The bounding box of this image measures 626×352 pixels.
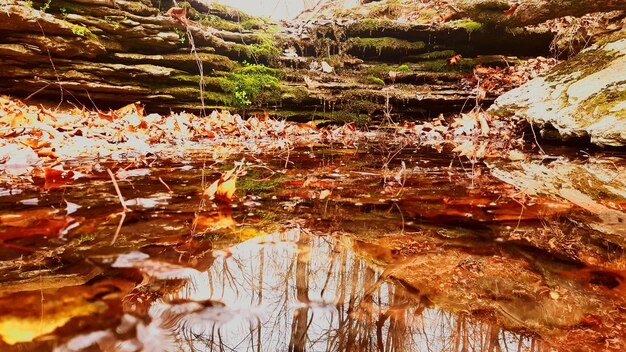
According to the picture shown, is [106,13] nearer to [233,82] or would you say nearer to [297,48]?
[233,82]

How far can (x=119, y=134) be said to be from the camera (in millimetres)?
3635

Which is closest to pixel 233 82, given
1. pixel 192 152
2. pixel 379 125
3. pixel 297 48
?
pixel 297 48

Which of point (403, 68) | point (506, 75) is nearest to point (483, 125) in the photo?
point (506, 75)


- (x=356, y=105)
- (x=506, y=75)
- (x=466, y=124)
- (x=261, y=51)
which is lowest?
(x=466, y=124)

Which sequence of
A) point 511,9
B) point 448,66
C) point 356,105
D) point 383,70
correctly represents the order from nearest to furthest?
1. point 511,9
2. point 356,105
3. point 383,70
4. point 448,66

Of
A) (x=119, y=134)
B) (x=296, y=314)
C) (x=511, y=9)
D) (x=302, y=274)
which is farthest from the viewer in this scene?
(x=511, y=9)

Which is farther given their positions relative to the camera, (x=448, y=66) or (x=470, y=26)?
(x=448, y=66)

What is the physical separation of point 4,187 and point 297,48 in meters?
6.94

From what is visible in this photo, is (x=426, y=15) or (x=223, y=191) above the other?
(x=426, y=15)

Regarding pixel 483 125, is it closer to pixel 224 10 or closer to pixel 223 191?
pixel 223 191

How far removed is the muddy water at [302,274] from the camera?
0.62 m

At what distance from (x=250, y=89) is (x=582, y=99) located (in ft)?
16.6

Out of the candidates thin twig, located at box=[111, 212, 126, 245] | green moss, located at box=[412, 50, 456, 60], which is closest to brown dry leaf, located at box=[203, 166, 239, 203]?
thin twig, located at box=[111, 212, 126, 245]

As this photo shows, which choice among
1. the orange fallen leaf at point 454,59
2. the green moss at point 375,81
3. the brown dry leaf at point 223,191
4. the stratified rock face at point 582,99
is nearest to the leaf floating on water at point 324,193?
the brown dry leaf at point 223,191
